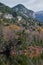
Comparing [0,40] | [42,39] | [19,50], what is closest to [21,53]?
[19,50]

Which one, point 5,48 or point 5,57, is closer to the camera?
point 5,57

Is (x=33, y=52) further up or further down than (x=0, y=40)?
further down

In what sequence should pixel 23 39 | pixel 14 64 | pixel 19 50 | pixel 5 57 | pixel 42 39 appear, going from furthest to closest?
1. pixel 42 39
2. pixel 23 39
3. pixel 19 50
4. pixel 5 57
5. pixel 14 64

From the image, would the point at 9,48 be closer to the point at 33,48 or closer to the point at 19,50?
the point at 19,50

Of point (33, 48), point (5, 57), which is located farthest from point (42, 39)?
point (5, 57)

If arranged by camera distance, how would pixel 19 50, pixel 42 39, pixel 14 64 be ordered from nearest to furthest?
pixel 14 64 < pixel 19 50 < pixel 42 39

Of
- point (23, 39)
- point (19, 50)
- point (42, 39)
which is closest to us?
point (19, 50)

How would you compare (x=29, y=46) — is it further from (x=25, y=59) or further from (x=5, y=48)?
(x=25, y=59)

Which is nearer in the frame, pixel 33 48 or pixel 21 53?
pixel 21 53

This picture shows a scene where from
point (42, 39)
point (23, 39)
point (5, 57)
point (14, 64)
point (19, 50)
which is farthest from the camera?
point (42, 39)
